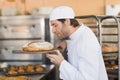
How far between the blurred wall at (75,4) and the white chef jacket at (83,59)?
289cm

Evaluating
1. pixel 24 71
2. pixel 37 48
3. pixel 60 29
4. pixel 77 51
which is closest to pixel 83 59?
pixel 77 51

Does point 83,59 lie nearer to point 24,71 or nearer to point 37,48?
point 37,48

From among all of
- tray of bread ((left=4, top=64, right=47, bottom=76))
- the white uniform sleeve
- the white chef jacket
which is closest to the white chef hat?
the white chef jacket

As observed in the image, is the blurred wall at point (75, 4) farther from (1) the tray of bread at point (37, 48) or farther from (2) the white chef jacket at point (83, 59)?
(2) the white chef jacket at point (83, 59)

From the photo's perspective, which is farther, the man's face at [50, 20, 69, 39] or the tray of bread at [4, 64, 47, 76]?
the tray of bread at [4, 64, 47, 76]

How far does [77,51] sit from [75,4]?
304 centimetres

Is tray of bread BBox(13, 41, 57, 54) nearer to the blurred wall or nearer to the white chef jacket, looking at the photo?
the white chef jacket

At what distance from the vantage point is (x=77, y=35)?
221 centimetres

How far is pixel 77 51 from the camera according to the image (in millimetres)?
2158

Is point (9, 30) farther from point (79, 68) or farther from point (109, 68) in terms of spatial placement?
point (79, 68)

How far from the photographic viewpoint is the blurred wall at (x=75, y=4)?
505 centimetres

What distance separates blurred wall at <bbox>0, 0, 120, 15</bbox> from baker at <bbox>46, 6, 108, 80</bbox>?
285cm

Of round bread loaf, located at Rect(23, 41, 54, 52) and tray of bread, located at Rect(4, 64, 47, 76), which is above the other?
round bread loaf, located at Rect(23, 41, 54, 52)

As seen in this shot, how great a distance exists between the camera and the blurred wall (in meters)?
5.05
